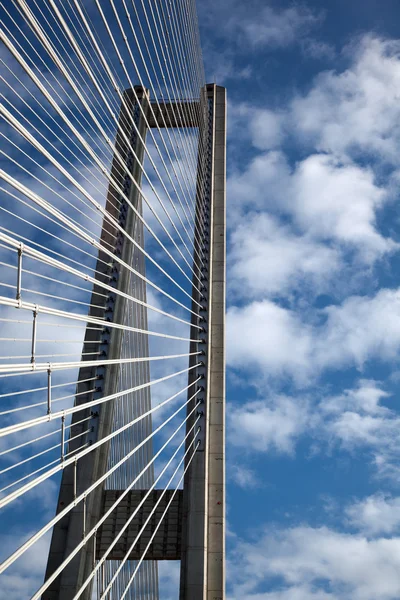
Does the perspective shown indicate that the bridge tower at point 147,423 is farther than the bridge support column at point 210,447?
No

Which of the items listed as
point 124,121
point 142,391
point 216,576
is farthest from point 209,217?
point 216,576

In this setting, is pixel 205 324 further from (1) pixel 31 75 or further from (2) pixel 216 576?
(1) pixel 31 75

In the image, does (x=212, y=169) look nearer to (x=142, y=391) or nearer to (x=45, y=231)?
(x=142, y=391)

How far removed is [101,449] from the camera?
8719 millimetres

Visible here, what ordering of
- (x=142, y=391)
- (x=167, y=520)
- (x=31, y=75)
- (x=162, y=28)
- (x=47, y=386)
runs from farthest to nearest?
(x=142, y=391) → (x=167, y=520) → (x=162, y=28) → (x=47, y=386) → (x=31, y=75)

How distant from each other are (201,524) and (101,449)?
5.71 feet

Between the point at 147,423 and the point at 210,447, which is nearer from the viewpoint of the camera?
the point at 210,447

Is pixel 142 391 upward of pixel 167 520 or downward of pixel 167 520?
upward

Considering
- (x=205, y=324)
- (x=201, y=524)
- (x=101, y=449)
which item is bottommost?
(x=201, y=524)

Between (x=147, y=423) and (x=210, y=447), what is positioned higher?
(x=147, y=423)

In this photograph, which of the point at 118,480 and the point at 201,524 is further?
the point at 118,480

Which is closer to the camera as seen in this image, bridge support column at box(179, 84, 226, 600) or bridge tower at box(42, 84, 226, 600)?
bridge tower at box(42, 84, 226, 600)

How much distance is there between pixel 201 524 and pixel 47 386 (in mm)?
5257

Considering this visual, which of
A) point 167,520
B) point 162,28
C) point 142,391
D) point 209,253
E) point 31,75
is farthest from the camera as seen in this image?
point 142,391
